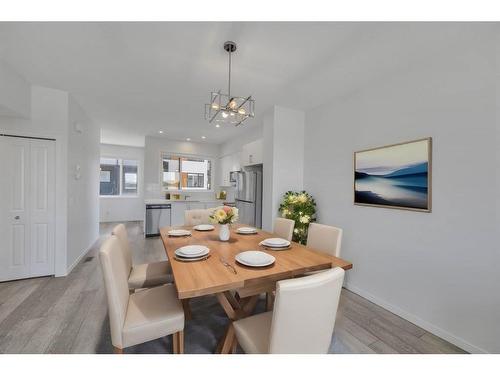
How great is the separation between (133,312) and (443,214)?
2632 mm

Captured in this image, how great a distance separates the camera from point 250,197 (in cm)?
416

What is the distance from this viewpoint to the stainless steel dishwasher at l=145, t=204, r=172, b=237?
5090 millimetres

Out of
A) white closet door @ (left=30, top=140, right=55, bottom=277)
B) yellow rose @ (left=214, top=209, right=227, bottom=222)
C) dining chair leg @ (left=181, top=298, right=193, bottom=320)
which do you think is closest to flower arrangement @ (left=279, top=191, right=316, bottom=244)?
yellow rose @ (left=214, top=209, right=227, bottom=222)

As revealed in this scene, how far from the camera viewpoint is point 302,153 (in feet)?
11.7

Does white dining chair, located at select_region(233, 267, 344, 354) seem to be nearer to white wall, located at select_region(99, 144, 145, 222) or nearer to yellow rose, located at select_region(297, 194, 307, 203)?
yellow rose, located at select_region(297, 194, 307, 203)

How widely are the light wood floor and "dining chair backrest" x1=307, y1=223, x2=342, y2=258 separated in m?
0.74

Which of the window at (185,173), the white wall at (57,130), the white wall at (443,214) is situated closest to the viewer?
the white wall at (443,214)

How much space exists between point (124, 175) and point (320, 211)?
6.75 metres

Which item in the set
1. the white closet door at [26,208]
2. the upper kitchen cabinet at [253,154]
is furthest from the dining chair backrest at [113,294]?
the upper kitchen cabinet at [253,154]

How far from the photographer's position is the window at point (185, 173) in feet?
19.8

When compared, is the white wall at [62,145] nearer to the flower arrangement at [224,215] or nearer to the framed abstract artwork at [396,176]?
the flower arrangement at [224,215]

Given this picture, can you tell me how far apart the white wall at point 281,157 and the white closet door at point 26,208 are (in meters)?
3.09

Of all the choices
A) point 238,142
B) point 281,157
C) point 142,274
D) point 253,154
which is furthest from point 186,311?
point 238,142
